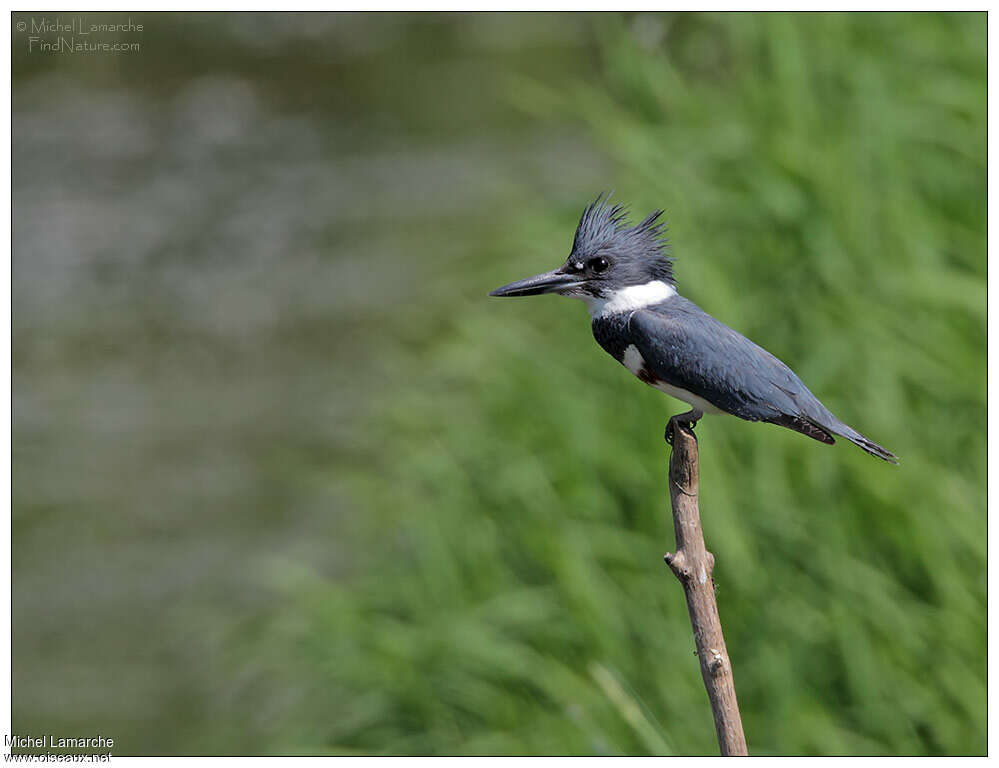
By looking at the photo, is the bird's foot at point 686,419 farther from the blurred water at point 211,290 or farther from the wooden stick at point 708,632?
the blurred water at point 211,290

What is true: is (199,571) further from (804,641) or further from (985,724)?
(985,724)

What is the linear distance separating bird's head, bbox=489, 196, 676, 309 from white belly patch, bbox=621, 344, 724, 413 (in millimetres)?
63

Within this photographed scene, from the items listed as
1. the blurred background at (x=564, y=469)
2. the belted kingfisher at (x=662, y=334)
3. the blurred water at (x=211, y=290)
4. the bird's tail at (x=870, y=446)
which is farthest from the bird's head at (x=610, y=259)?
the blurred water at (x=211, y=290)

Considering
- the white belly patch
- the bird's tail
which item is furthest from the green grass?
the bird's tail

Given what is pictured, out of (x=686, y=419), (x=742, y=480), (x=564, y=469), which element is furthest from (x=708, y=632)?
(x=564, y=469)

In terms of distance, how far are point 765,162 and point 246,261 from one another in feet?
13.8

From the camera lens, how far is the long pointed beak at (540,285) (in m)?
1.08

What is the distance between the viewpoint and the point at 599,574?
295 cm

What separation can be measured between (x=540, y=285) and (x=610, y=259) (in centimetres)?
12

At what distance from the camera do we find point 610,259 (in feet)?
3.92

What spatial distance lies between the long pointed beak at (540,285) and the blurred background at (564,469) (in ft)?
2.04

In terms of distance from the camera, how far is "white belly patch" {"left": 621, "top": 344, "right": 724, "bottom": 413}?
116 cm

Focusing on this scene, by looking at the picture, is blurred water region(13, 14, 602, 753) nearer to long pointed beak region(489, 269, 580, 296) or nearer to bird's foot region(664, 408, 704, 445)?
bird's foot region(664, 408, 704, 445)

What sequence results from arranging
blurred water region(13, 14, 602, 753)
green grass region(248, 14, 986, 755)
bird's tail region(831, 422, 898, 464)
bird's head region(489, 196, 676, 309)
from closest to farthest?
bird's tail region(831, 422, 898, 464), bird's head region(489, 196, 676, 309), green grass region(248, 14, 986, 755), blurred water region(13, 14, 602, 753)
